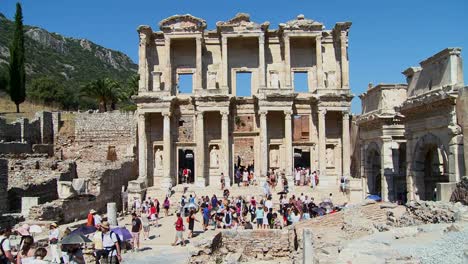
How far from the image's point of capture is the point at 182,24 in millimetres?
32531

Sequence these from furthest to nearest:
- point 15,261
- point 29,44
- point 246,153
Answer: point 29,44 < point 246,153 < point 15,261

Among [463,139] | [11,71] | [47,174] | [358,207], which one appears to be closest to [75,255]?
[358,207]

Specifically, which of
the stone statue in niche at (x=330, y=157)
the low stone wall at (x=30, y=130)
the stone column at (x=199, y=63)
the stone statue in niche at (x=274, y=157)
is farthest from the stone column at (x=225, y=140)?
the low stone wall at (x=30, y=130)

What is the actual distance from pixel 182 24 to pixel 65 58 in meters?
90.2

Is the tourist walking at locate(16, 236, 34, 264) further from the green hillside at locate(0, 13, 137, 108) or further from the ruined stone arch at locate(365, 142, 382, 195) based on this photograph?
the green hillside at locate(0, 13, 137, 108)

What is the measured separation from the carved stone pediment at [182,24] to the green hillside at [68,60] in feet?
162

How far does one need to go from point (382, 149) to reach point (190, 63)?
14092 mm

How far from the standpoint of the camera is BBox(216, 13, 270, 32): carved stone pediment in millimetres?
32344

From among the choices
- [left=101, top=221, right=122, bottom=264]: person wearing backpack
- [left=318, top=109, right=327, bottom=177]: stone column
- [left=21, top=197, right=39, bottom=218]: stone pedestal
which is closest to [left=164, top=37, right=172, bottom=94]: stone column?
[left=318, top=109, right=327, bottom=177]: stone column

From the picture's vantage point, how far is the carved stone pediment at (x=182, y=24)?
3234cm

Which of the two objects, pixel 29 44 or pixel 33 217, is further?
pixel 29 44

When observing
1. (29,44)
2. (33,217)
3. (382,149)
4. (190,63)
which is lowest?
(33,217)

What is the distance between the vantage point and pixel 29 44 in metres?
108

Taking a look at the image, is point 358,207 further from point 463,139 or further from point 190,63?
point 190,63
